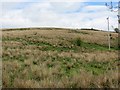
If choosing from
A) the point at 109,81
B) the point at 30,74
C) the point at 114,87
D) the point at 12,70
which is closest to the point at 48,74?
the point at 30,74

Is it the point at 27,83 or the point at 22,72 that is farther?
the point at 22,72

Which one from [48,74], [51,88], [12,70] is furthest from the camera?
[12,70]

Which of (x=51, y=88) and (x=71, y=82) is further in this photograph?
(x=71, y=82)

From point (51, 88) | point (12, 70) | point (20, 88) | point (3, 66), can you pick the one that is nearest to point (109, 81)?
point (51, 88)

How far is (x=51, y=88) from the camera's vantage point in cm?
1012

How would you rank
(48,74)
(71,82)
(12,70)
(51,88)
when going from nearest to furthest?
(51,88)
(71,82)
(48,74)
(12,70)

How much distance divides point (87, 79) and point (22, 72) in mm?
3112

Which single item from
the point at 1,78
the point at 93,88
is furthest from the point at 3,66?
the point at 93,88

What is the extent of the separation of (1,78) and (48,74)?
2.09 metres

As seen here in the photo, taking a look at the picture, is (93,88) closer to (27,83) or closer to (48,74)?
(27,83)

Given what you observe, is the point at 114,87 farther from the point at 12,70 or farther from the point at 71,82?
the point at 12,70

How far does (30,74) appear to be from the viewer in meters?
13.4

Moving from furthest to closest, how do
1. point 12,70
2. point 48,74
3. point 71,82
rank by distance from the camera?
point 12,70 → point 48,74 → point 71,82

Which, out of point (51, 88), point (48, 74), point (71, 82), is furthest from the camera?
point (48, 74)
